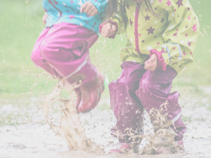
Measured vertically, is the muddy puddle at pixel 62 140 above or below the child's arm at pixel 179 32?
below

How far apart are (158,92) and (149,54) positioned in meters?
0.21

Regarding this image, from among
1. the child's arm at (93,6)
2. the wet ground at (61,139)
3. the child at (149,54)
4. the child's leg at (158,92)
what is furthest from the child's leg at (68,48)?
the child's leg at (158,92)

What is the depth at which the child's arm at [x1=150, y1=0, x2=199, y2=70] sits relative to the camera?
1779 millimetres

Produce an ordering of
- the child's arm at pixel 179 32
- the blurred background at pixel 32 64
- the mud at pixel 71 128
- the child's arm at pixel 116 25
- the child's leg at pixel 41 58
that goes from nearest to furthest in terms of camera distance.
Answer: the child's arm at pixel 179 32 < the child's arm at pixel 116 25 < the mud at pixel 71 128 < the child's leg at pixel 41 58 < the blurred background at pixel 32 64

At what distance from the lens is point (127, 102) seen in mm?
1981

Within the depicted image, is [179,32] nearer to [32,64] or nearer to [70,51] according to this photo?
[70,51]

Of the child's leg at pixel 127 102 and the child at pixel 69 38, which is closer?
the child's leg at pixel 127 102

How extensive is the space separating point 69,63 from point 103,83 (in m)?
0.45

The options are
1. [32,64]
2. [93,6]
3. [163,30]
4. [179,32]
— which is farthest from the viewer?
[32,64]

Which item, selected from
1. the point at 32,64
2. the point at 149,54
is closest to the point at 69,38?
the point at 149,54

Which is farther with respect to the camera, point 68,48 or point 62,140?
point 62,140

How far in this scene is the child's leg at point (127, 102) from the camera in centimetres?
198

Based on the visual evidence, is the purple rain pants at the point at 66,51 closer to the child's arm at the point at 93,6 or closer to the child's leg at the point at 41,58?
the child's leg at the point at 41,58

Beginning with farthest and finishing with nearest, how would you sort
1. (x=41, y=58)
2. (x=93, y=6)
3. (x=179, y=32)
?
(x=41, y=58), (x=93, y=6), (x=179, y=32)
